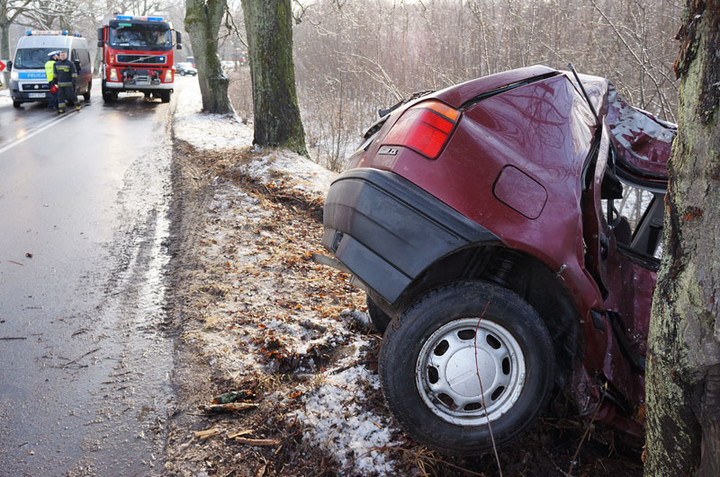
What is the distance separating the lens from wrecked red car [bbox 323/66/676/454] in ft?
7.76

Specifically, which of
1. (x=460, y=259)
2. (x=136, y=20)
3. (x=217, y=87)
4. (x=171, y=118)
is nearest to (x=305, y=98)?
(x=217, y=87)

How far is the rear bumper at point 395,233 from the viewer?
2326mm

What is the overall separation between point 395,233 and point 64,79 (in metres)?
20.9

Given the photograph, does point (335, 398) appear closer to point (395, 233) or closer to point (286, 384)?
point (286, 384)

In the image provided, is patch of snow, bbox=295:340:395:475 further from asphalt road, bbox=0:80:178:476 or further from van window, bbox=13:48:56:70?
van window, bbox=13:48:56:70

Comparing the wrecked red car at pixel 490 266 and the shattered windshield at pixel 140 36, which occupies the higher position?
the shattered windshield at pixel 140 36

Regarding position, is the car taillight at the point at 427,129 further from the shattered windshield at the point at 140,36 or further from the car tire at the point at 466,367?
the shattered windshield at the point at 140,36

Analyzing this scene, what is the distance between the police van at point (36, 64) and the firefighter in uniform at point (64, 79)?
0.85 m

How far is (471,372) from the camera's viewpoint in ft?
8.01

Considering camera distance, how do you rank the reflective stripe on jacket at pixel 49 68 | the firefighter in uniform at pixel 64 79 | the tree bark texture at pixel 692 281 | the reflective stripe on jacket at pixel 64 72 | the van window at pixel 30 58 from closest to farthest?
the tree bark texture at pixel 692 281 → the reflective stripe on jacket at pixel 49 68 → the reflective stripe on jacket at pixel 64 72 → the firefighter in uniform at pixel 64 79 → the van window at pixel 30 58

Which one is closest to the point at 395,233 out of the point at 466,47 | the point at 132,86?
the point at 466,47

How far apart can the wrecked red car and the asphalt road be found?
4.88ft

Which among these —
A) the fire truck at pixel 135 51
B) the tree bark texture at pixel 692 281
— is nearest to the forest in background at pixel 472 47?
the tree bark texture at pixel 692 281

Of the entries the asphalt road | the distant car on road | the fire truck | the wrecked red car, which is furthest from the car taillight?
the distant car on road
